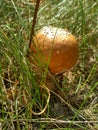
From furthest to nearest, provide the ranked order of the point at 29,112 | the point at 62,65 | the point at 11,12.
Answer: the point at 11,12, the point at 62,65, the point at 29,112

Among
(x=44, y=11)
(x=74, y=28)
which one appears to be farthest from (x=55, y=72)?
(x=44, y=11)

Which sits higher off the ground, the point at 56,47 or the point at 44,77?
the point at 56,47

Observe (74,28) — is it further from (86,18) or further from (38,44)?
(38,44)

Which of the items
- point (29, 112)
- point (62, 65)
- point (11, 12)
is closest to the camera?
point (29, 112)
